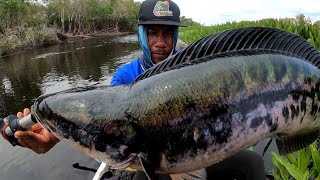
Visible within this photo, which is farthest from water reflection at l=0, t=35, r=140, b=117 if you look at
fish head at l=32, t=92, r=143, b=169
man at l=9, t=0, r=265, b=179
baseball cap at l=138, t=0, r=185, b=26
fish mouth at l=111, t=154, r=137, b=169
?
fish mouth at l=111, t=154, r=137, b=169

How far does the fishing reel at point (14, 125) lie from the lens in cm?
250

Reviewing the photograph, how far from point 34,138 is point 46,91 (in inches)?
599

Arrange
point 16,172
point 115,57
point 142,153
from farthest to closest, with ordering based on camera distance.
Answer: point 115,57 < point 16,172 < point 142,153

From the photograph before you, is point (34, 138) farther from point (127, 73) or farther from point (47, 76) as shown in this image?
point (47, 76)

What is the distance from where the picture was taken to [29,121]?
249 cm

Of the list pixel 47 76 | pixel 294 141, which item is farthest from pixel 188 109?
pixel 47 76

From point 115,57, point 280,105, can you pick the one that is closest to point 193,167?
point 280,105

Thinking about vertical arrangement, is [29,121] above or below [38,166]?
above

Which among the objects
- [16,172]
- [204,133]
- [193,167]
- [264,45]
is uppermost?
[264,45]

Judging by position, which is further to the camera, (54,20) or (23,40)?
(54,20)

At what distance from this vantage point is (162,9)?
3.67m

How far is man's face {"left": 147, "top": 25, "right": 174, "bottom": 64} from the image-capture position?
3.80 m

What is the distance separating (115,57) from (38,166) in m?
21.1

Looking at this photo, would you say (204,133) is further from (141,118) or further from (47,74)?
(47,74)
